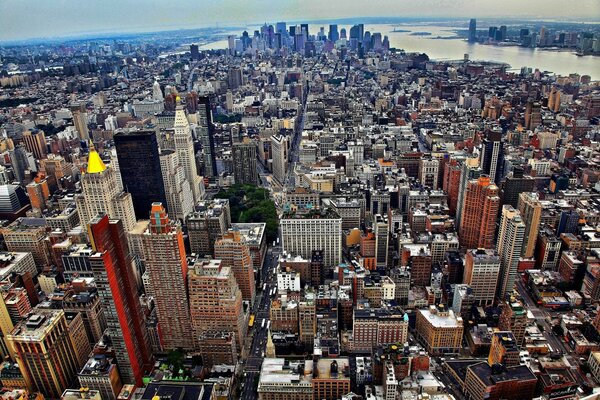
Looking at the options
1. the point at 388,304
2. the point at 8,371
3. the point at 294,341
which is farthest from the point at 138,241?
the point at 388,304

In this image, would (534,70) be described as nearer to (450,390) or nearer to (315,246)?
(315,246)

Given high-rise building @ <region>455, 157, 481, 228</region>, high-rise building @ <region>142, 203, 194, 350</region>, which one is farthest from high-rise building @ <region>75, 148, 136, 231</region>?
high-rise building @ <region>455, 157, 481, 228</region>

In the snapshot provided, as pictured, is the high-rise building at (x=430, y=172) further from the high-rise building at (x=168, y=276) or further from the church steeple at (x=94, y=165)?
the church steeple at (x=94, y=165)

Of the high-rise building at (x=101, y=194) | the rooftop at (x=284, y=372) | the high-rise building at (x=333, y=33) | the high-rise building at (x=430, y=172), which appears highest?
the high-rise building at (x=333, y=33)

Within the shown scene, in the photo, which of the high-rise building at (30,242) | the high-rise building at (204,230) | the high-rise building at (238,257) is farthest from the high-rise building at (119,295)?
the high-rise building at (30,242)

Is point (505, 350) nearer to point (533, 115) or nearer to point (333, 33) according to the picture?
point (533, 115)

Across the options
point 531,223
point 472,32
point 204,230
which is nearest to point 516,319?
point 531,223

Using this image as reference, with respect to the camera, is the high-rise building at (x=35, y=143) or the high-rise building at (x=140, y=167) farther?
the high-rise building at (x=35, y=143)
